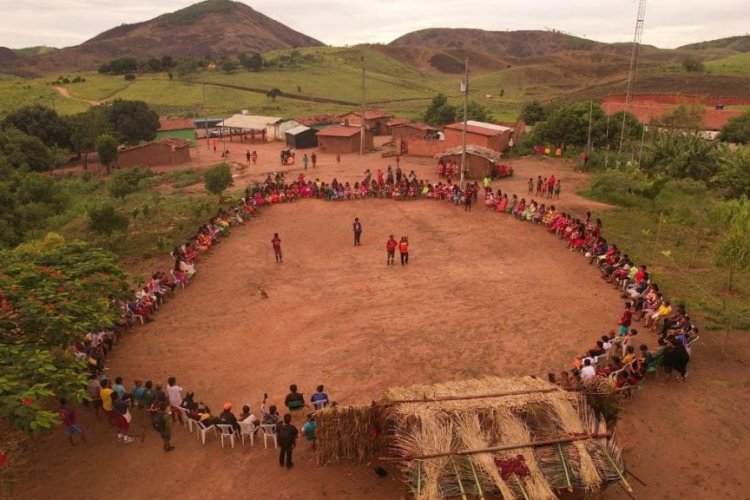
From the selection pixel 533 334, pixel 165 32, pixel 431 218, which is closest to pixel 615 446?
pixel 533 334

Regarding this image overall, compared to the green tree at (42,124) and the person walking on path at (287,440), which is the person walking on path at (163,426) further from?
the green tree at (42,124)

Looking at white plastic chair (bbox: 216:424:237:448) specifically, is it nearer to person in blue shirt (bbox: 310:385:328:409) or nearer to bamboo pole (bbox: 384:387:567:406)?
person in blue shirt (bbox: 310:385:328:409)

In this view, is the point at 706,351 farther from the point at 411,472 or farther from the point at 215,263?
the point at 215,263

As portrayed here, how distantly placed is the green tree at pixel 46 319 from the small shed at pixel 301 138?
3325cm

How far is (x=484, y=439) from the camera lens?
8328 mm

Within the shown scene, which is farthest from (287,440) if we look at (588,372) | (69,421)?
(588,372)

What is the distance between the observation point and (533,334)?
1419cm

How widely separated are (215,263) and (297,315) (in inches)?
221

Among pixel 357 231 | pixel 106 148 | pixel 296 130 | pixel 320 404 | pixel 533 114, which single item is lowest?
pixel 320 404

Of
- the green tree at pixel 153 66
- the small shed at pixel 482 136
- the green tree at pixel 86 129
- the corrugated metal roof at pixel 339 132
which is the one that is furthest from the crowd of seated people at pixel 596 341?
the green tree at pixel 153 66

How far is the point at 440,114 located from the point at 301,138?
49.6ft

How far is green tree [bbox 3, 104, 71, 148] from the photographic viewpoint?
147 feet

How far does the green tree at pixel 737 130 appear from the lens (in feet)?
122

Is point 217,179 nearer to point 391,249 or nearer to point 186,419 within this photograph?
point 391,249
